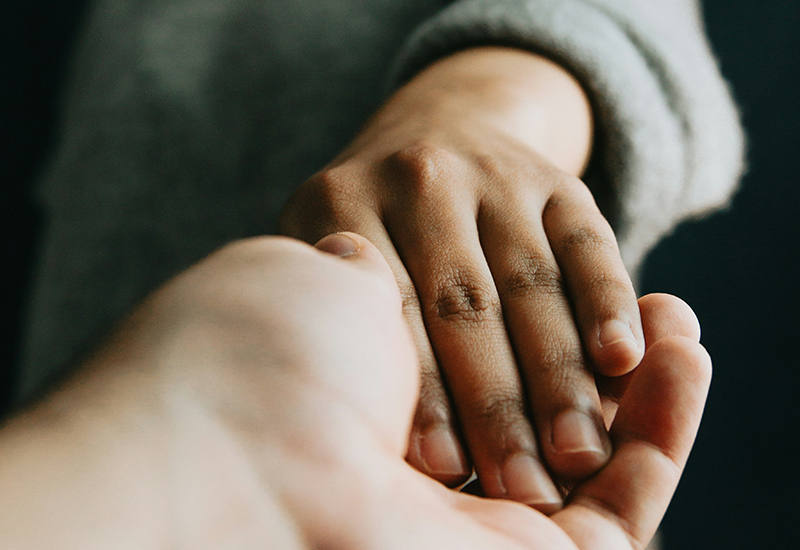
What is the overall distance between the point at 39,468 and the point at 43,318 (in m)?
0.41

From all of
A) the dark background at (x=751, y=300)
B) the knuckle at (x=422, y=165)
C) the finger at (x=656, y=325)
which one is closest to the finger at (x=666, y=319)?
the finger at (x=656, y=325)

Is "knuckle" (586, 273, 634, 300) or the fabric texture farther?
the fabric texture

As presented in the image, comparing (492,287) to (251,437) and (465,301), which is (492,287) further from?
(251,437)

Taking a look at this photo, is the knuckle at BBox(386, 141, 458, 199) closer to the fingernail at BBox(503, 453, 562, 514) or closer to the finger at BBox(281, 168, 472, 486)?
the finger at BBox(281, 168, 472, 486)

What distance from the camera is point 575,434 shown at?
0.71 feet

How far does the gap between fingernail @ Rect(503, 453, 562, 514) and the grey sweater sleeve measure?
0.24 metres

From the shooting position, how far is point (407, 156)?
31 centimetres

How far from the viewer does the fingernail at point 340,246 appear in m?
0.22

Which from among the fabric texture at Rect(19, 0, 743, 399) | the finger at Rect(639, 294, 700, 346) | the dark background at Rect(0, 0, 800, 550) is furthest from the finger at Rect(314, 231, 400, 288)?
the dark background at Rect(0, 0, 800, 550)

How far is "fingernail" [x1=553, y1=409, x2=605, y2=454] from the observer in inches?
8.4

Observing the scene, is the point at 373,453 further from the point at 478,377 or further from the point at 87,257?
the point at 87,257

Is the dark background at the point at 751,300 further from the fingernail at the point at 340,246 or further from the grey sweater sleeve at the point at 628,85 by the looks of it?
the fingernail at the point at 340,246

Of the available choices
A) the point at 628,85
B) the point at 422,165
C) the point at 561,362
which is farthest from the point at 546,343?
the point at 628,85

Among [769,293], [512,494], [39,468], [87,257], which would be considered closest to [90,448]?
[39,468]
